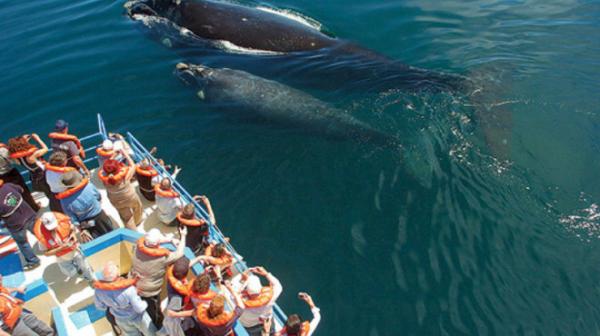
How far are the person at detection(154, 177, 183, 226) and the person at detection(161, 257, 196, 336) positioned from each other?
2824mm

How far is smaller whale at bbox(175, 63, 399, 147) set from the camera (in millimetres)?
14852

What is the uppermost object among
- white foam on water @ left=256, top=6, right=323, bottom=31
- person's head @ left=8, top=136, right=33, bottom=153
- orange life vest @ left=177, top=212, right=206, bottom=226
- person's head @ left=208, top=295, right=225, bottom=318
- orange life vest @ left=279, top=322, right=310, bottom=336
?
white foam on water @ left=256, top=6, right=323, bottom=31

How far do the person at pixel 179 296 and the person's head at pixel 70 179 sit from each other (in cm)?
301

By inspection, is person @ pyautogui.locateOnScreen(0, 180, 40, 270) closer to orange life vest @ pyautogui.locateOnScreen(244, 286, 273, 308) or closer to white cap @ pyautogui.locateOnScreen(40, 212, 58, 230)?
white cap @ pyautogui.locateOnScreen(40, 212, 58, 230)

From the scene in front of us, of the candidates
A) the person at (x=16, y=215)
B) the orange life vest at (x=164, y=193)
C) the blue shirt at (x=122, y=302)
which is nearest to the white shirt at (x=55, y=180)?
the person at (x=16, y=215)

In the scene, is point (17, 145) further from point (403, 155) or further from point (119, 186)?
point (403, 155)

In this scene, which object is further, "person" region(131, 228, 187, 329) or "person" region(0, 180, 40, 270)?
"person" region(0, 180, 40, 270)

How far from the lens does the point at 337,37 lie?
20047mm

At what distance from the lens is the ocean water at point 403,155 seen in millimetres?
10273

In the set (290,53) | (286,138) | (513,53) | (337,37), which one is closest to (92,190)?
(286,138)

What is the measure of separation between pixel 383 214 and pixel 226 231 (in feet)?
14.0

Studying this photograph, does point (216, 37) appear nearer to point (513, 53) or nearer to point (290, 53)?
point (290, 53)

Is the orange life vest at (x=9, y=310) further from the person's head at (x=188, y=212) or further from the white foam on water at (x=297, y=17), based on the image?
the white foam on water at (x=297, y=17)

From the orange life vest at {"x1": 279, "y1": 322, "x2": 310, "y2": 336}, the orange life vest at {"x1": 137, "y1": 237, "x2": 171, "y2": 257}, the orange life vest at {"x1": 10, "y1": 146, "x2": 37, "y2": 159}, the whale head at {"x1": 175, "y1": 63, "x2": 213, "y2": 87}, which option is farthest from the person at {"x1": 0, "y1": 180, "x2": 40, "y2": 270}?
the whale head at {"x1": 175, "y1": 63, "x2": 213, "y2": 87}
